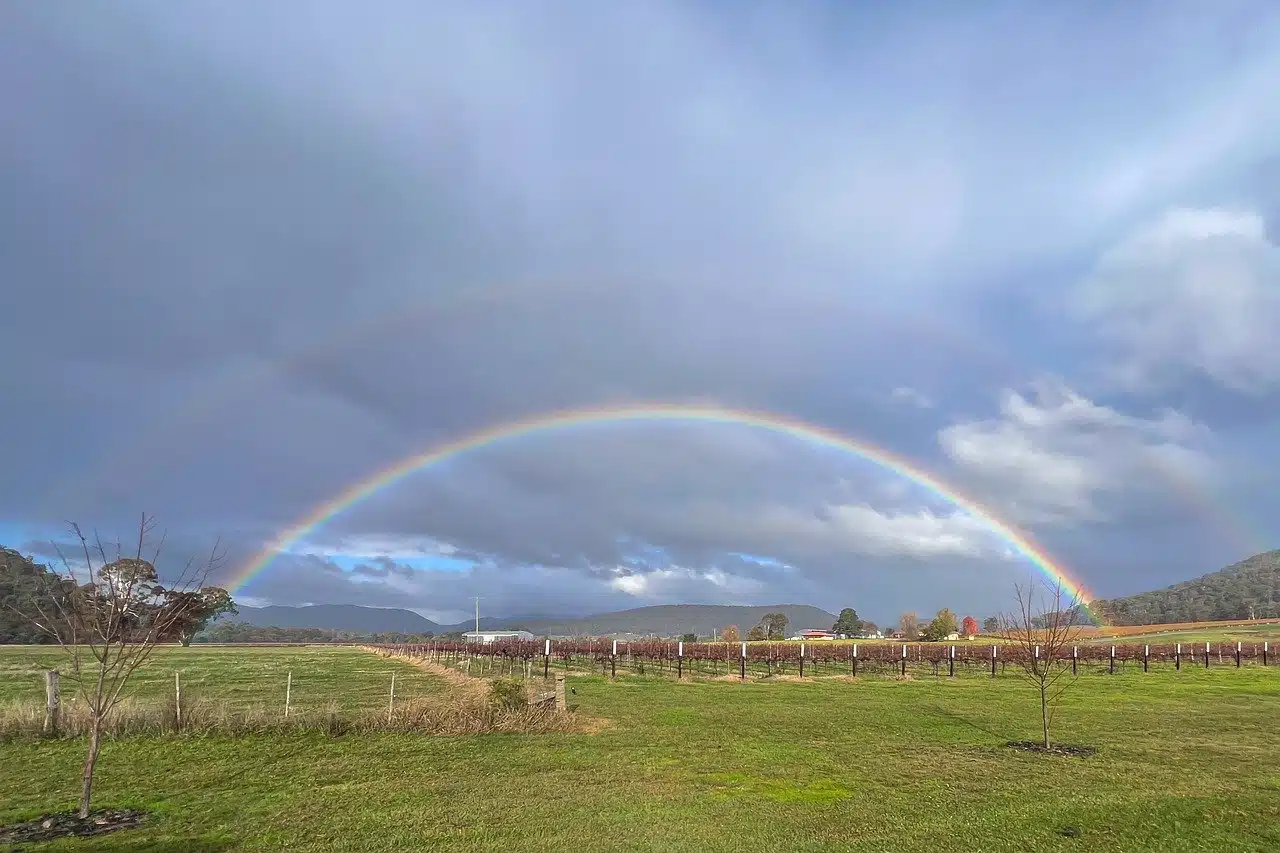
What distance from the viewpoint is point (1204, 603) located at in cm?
16838

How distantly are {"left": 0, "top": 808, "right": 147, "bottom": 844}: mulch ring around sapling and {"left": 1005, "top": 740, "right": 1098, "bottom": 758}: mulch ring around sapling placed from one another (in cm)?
1445

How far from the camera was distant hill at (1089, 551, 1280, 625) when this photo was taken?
154375 millimetres

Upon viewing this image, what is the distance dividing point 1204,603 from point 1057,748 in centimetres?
20082

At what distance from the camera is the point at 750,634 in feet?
437

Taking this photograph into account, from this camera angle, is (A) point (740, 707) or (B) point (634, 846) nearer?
(B) point (634, 846)

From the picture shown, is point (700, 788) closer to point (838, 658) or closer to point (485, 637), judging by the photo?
point (838, 658)

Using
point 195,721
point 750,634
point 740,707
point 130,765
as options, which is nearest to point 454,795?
point 130,765

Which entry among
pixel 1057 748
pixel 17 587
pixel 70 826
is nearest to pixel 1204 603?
pixel 1057 748

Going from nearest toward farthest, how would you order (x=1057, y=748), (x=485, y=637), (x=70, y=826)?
(x=70, y=826) → (x=1057, y=748) → (x=485, y=637)

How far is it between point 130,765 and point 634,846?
9242 millimetres

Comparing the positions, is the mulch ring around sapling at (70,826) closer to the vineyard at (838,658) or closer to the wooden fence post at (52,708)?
the wooden fence post at (52,708)

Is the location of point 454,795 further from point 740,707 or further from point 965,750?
point 740,707

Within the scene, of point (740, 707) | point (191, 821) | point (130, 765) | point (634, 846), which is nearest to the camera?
point (634, 846)

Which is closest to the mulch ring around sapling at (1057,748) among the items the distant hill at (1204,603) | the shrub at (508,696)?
the shrub at (508,696)
